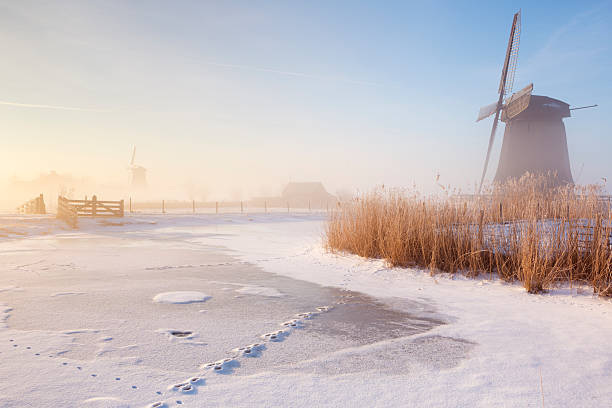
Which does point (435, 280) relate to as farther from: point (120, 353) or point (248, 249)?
point (248, 249)

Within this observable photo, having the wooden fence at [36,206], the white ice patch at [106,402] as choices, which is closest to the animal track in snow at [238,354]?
the white ice patch at [106,402]

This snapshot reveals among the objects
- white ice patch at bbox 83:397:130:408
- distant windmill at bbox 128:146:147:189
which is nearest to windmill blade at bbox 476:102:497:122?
white ice patch at bbox 83:397:130:408

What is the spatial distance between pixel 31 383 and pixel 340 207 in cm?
684

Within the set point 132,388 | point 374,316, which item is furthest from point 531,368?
point 132,388

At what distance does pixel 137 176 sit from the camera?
72.4 meters

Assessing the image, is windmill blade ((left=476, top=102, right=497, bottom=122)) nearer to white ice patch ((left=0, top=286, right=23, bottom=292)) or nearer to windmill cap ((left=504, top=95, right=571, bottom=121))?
windmill cap ((left=504, top=95, right=571, bottom=121))

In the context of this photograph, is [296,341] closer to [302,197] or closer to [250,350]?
[250,350]

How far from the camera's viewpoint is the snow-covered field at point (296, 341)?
215 centimetres

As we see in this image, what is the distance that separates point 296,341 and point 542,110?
2351cm

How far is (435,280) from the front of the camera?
5.52 metres

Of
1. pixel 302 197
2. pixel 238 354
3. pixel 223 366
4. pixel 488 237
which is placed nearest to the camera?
pixel 223 366

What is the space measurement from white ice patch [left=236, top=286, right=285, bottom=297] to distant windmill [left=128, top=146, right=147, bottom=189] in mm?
69018

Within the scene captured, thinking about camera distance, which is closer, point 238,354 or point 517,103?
point 238,354

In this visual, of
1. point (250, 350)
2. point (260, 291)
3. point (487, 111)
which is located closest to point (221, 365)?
point (250, 350)
